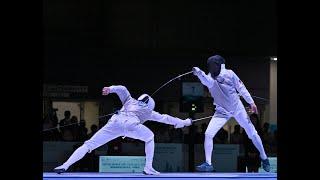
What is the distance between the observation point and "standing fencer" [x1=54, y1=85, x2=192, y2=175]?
25.0 ft

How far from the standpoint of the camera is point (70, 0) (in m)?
→ 10.5

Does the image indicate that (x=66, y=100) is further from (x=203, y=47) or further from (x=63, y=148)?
(x=203, y=47)

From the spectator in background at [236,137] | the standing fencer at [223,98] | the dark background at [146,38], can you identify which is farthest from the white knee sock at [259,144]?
the dark background at [146,38]

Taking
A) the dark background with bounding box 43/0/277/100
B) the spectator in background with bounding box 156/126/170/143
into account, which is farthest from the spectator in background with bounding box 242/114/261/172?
the dark background with bounding box 43/0/277/100

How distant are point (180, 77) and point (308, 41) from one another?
7475 millimetres

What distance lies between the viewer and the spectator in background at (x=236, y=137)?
30.2ft

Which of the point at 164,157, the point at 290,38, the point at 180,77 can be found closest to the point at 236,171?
the point at 164,157

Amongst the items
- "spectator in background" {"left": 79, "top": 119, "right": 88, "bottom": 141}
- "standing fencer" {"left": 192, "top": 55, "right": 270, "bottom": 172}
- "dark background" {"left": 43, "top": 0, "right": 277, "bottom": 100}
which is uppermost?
"dark background" {"left": 43, "top": 0, "right": 277, "bottom": 100}

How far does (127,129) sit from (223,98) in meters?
1.47

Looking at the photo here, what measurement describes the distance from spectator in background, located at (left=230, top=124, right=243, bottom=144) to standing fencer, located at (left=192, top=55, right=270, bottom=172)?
44.7 inches

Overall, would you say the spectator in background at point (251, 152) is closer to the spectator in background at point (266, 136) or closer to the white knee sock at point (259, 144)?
the spectator in background at point (266, 136)

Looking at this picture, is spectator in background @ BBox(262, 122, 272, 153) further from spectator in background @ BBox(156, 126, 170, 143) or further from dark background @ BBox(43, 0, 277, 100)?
spectator in background @ BBox(156, 126, 170, 143)

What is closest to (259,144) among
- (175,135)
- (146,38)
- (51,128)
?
(175,135)

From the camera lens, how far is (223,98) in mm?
7902
